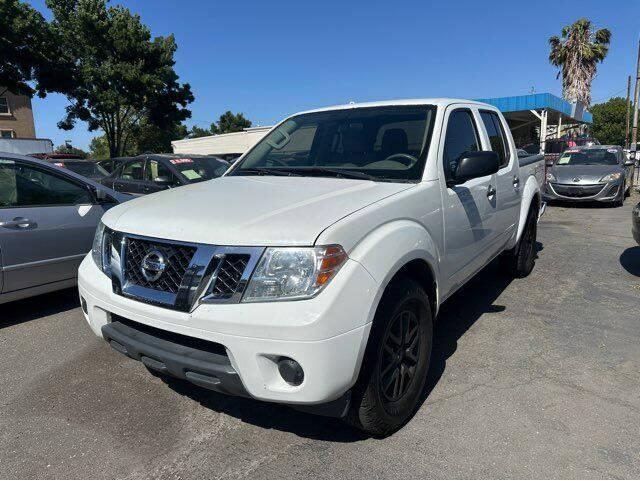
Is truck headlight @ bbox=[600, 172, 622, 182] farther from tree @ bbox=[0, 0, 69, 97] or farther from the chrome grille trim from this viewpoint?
tree @ bbox=[0, 0, 69, 97]

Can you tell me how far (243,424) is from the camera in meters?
2.62

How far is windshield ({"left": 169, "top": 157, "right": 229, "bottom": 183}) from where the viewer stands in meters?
8.11

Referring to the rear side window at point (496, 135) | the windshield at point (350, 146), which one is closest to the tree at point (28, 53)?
the windshield at point (350, 146)

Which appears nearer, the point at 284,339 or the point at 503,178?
the point at 284,339

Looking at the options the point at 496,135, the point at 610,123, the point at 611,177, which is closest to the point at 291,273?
the point at 496,135

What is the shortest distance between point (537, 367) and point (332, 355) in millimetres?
1979

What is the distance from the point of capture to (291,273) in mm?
1958

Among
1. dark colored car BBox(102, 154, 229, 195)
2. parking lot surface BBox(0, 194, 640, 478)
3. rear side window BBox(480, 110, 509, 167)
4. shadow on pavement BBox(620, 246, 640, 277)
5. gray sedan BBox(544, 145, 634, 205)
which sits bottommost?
parking lot surface BBox(0, 194, 640, 478)

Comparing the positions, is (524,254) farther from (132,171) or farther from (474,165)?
(132,171)

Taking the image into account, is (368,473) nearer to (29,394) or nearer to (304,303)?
(304,303)

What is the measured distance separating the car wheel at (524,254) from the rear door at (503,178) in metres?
0.53

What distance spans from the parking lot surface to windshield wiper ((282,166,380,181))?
55.4 inches

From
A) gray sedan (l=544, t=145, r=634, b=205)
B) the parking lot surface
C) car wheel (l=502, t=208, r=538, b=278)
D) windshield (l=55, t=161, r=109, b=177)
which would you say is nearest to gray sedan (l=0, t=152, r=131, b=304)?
the parking lot surface

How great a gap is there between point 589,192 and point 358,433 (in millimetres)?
10752
